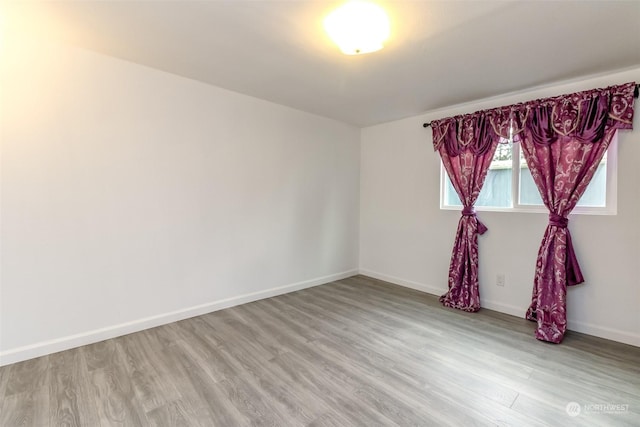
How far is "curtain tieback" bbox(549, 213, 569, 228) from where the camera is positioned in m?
2.60

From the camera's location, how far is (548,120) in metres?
2.68

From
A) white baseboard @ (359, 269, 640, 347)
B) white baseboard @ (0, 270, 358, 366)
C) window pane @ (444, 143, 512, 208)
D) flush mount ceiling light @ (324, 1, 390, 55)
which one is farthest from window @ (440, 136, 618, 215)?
white baseboard @ (0, 270, 358, 366)

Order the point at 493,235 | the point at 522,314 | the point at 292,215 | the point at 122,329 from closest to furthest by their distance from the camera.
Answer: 1. the point at 122,329
2. the point at 522,314
3. the point at 493,235
4. the point at 292,215

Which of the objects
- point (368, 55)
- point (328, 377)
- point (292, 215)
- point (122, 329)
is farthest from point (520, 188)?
point (122, 329)

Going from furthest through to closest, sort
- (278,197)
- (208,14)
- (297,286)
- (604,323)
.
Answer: (297,286) → (278,197) → (604,323) → (208,14)

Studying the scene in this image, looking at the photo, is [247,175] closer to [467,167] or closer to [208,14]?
[208,14]

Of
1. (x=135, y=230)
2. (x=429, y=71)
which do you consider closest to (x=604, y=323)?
(x=429, y=71)

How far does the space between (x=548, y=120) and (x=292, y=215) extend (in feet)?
9.25

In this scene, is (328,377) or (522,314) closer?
(328,377)

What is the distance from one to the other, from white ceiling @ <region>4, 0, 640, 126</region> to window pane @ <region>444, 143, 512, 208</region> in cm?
65

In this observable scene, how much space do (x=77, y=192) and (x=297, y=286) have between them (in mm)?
2494

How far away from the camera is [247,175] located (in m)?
3.29

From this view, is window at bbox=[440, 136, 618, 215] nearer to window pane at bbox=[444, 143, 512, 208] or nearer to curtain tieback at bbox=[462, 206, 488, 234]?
window pane at bbox=[444, 143, 512, 208]

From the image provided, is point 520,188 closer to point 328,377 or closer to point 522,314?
point 522,314
